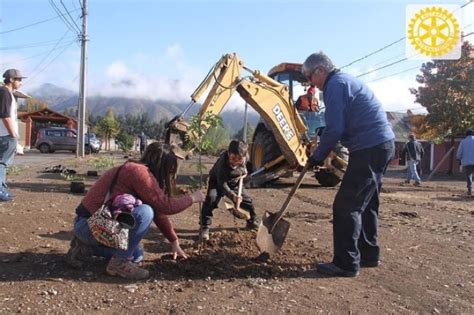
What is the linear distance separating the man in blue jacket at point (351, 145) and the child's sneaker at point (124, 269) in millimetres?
1604

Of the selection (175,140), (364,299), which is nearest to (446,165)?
(175,140)

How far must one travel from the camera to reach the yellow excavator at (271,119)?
30.0ft

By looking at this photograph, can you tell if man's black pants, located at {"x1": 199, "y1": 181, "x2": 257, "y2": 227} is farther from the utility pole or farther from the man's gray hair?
the utility pole

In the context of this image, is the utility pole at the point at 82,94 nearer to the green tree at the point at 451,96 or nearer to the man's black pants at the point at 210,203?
the green tree at the point at 451,96

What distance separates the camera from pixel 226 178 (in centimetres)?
583

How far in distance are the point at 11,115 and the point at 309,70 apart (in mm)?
4780

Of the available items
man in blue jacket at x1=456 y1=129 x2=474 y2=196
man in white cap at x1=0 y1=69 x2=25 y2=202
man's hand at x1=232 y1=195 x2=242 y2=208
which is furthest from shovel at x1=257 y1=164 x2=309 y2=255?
man in blue jacket at x1=456 y1=129 x2=474 y2=196

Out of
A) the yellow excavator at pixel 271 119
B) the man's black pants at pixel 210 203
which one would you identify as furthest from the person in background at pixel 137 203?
the yellow excavator at pixel 271 119

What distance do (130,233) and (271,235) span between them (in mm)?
1541

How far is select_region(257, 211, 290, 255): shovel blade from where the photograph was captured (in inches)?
193

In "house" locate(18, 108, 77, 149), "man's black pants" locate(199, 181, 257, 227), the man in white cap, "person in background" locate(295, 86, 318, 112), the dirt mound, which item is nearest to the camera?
the dirt mound

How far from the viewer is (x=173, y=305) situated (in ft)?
11.9

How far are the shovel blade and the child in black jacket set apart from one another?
786 millimetres

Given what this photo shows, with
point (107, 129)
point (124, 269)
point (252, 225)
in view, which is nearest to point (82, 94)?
point (252, 225)
